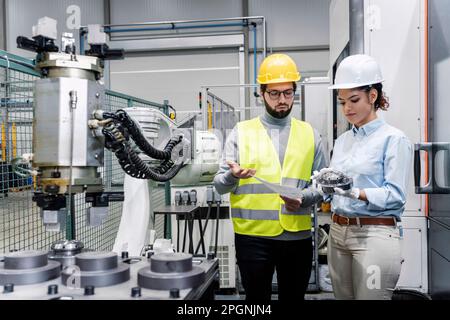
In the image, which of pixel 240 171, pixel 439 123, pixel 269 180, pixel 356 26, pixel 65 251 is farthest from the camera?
pixel 356 26

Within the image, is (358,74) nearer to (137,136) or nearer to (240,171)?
(240,171)

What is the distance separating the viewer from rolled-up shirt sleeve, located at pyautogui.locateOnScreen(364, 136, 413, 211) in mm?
1273

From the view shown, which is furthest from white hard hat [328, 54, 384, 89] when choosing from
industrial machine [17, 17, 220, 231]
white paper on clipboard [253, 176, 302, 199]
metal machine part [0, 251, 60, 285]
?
metal machine part [0, 251, 60, 285]

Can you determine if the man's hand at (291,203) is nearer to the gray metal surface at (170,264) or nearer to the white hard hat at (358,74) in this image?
the white hard hat at (358,74)

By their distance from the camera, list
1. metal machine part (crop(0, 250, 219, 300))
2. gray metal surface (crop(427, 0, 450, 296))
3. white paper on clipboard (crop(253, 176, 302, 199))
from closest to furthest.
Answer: metal machine part (crop(0, 250, 219, 300)) → white paper on clipboard (crop(253, 176, 302, 199)) → gray metal surface (crop(427, 0, 450, 296))

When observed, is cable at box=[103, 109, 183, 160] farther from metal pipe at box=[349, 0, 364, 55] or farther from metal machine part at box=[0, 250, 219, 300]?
metal pipe at box=[349, 0, 364, 55]

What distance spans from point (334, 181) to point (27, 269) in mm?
898

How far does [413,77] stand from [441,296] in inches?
40.5

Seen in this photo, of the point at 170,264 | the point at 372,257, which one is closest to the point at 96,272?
the point at 170,264

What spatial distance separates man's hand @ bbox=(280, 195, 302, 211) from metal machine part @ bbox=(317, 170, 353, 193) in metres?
0.17

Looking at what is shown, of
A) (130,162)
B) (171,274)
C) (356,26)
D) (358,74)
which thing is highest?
(356,26)

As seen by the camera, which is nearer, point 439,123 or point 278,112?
point 278,112

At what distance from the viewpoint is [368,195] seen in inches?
50.2

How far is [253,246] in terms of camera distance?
152 centimetres
